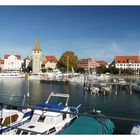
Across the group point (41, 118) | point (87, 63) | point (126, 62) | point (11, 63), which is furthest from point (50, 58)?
point (41, 118)

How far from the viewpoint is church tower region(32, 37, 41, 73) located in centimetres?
4734

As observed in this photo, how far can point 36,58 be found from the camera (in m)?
48.6

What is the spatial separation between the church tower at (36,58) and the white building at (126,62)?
1555cm

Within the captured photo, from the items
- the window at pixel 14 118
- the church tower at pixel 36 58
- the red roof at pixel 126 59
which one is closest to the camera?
the window at pixel 14 118

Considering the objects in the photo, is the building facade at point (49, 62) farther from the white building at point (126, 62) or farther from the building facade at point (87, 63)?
A: the white building at point (126, 62)

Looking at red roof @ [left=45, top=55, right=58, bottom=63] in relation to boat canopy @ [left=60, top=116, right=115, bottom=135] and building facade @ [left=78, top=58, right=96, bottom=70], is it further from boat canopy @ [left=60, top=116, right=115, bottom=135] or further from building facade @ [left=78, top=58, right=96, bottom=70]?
boat canopy @ [left=60, top=116, right=115, bottom=135]

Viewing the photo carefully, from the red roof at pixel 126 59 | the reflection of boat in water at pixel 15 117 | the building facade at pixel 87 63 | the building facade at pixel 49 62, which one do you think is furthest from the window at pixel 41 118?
the red roof at pixel 126 59

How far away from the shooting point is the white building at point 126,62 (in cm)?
5196
